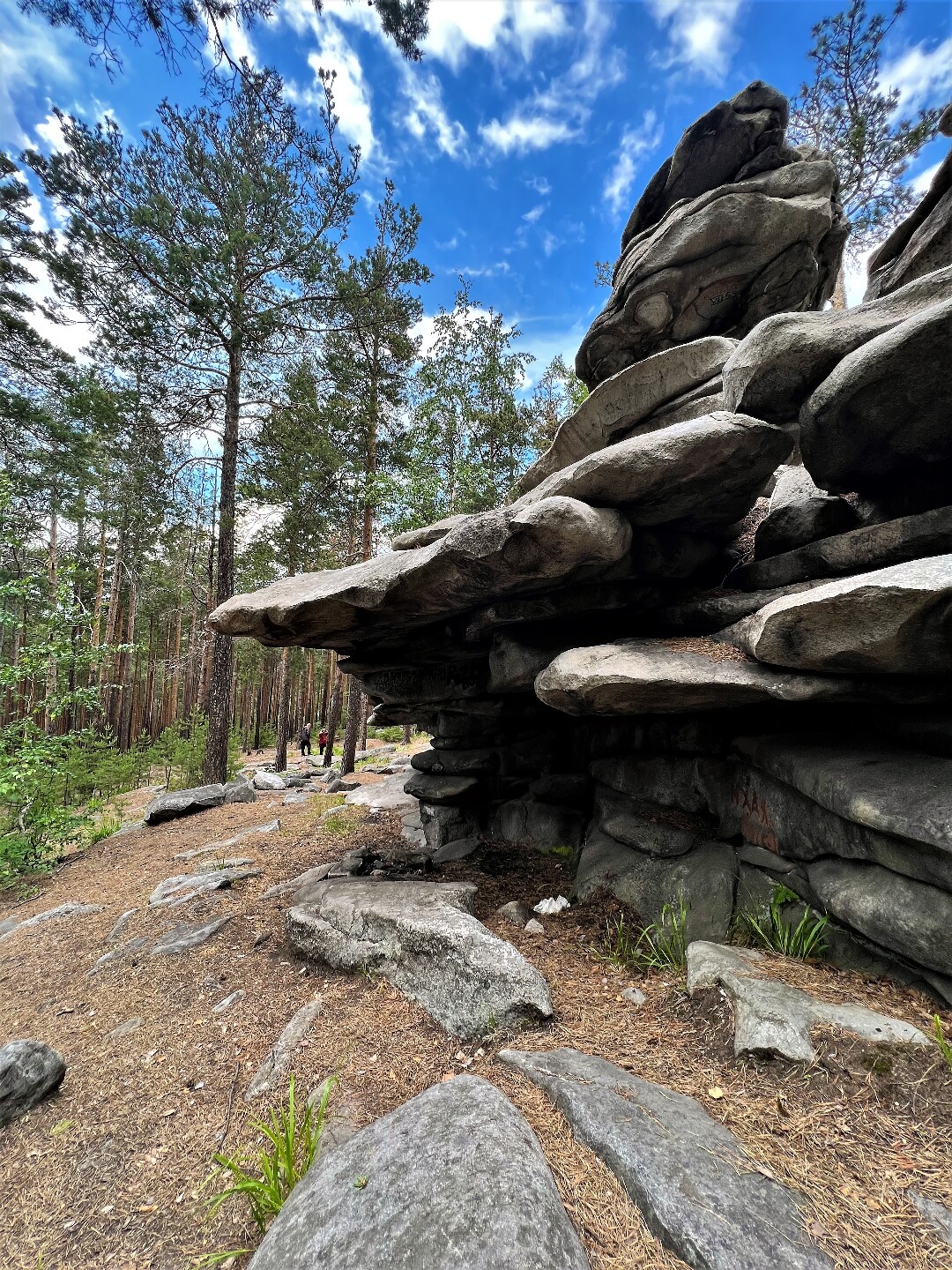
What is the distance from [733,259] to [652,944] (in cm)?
790

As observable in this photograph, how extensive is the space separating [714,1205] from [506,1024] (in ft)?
5.06

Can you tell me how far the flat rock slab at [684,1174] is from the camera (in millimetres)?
1788

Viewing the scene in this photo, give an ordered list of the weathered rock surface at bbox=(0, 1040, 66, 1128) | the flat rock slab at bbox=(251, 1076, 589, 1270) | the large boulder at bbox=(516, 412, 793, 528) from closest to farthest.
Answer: the flat rock slab at bbox=(251, 1076, 589, 1270)
the weathered rock surface at bbox=(0, 1040, 66, 1128)
the large boulder at bbox=(516, 412, 793, 528)

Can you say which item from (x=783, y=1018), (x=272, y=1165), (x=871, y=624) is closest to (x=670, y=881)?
(x=783, y=1018)

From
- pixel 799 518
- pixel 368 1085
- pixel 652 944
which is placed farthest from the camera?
pixel 799 518

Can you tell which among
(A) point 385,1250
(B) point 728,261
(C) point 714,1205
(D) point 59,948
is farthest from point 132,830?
(B) point 728,261

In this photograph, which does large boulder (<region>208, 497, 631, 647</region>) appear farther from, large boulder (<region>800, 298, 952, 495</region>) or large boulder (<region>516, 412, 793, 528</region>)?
large boulder (<region>800, 298, 952, 495</region>)

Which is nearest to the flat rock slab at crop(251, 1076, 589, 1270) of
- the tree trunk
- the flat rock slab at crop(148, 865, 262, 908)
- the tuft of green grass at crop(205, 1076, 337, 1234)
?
the tuft of green grass at crop(205, 1076, 337, 1234)

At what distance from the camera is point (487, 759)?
6.99m

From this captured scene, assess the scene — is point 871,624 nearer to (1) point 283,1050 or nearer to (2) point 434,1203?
(2) point 434,1203

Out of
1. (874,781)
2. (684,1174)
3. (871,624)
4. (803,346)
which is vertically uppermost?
(803,346)

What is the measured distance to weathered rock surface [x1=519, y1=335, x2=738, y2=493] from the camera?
18.9 feet

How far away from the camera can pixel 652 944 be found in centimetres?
403

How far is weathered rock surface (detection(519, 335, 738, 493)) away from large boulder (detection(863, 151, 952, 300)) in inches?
55.7
